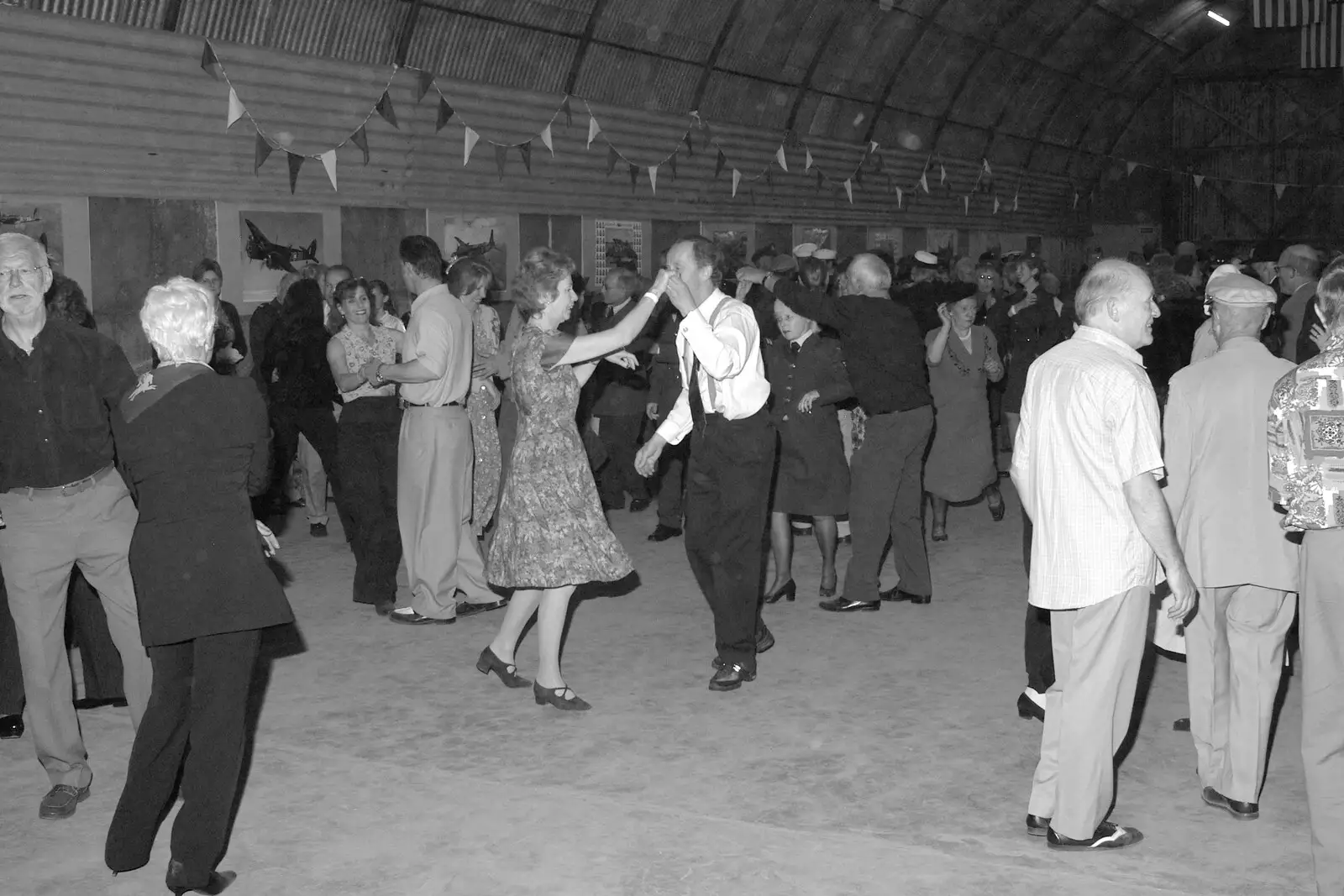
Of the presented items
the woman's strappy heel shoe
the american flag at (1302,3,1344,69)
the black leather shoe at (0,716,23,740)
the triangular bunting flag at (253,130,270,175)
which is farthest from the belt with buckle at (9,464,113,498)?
the american flag at (1302,3,1344,69)

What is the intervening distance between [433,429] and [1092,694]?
385cm

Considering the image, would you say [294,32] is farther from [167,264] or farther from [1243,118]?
[1243,118]

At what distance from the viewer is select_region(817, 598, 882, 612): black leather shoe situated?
741 cm

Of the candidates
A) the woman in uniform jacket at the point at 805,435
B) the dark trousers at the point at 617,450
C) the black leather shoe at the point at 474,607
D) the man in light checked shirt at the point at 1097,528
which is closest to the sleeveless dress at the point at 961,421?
the woman in uniform jacket at the point at 805,435

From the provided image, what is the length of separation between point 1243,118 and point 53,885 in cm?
→ 3252

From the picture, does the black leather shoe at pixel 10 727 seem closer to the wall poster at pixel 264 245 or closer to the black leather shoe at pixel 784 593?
the black leather shoe at pixel 784 593

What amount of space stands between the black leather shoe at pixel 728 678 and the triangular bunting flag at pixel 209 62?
681 cm

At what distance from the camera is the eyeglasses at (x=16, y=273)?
4.37 m

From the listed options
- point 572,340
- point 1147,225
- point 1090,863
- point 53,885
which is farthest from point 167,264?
point 1147,225

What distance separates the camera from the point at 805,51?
60.9ft

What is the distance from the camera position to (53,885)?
405cm

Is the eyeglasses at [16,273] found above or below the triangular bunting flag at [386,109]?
below

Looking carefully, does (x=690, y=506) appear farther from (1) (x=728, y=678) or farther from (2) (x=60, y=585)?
(2) (x=60, y=585)

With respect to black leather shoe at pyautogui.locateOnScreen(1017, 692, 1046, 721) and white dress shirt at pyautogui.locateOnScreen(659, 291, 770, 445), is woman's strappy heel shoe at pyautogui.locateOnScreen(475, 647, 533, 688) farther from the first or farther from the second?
black leather shoe at pyautogui.locateOnScreen(1017, 692, 1046, 721)
